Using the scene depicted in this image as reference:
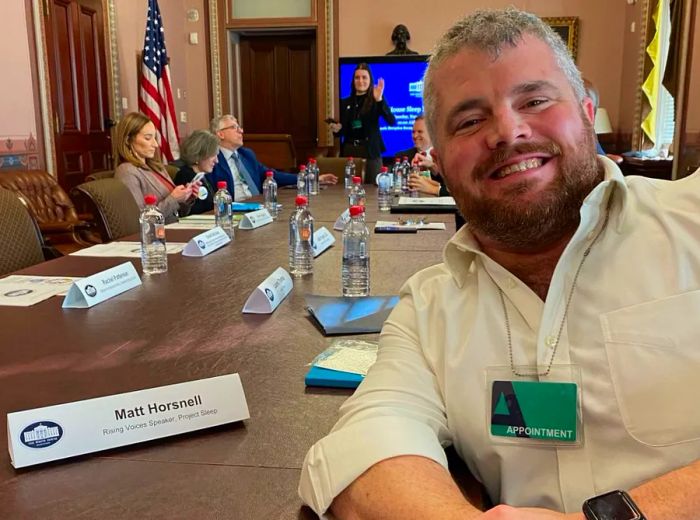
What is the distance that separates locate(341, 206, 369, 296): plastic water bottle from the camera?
5.54 feet

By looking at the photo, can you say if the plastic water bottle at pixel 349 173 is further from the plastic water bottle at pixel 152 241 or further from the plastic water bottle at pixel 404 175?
the plastic water bottle at pixel 152 241

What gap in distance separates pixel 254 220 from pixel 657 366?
2.20m

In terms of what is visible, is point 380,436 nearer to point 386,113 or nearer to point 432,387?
point 432,387

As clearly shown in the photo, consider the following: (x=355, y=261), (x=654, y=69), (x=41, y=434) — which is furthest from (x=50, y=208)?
(x=654, y=69)

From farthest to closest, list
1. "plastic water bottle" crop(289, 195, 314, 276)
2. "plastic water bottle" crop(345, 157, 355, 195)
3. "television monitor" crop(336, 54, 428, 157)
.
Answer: "television monitor" crop(336, 54, 428, 157)
"plastic water bottle" crop(345, 157, 355, 195)
"plastic water bottle" crop(289, 195, 314, 276)

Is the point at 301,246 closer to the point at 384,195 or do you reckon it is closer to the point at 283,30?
the point at 384,195

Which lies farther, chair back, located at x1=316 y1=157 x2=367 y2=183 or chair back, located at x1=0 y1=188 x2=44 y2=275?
chair back, located at x1=316 y1=157 x2=367 y2=183

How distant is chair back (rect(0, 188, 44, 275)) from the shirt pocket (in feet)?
6.94

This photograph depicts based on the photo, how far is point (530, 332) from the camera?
2.95ft

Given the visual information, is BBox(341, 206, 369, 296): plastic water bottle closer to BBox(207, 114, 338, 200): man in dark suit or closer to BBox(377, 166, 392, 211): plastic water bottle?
BBox(377, 166, 392, 211): plastic water bottle

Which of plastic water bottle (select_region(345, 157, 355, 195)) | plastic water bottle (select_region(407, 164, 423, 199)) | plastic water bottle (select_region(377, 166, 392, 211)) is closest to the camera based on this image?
plastic water bottle (select_region(377, 166, 392, 211))

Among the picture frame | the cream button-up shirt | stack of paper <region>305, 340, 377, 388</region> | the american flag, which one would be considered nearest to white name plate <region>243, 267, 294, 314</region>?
stack of paper <region>305, 340, 377, 388</region>

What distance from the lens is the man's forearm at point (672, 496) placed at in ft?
2.17

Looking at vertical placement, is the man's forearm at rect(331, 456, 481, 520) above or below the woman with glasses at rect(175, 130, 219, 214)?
below
